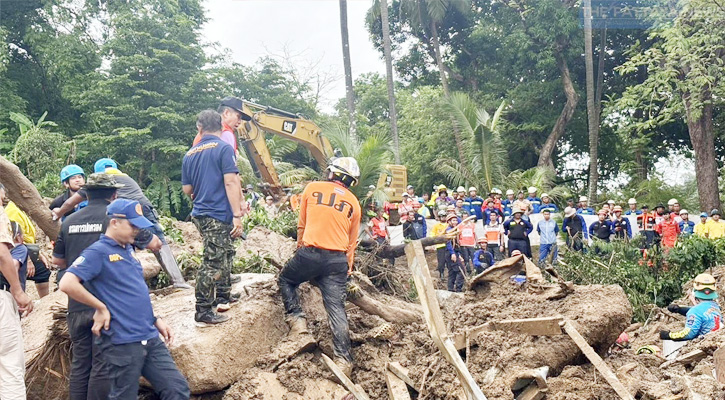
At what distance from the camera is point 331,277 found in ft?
19.2

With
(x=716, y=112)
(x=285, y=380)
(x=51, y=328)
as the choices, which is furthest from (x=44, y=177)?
(x=716, y=112)

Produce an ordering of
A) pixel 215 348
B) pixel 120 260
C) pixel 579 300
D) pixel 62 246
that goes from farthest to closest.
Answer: pixel 579 300 < pixel 215 348 < pixel 62 246 < pixel 120 260

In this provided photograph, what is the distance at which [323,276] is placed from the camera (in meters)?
5.86

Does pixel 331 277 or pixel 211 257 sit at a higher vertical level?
pixel 211 257

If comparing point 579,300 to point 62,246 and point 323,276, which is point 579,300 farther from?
point 62,246

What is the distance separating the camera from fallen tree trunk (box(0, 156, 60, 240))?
242 inches

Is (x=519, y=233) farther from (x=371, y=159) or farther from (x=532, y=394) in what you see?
(x=532, y=394)

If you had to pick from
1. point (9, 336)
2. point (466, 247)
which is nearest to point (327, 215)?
point (9, 336)

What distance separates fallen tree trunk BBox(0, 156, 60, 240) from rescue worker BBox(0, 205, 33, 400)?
1566 millimetres

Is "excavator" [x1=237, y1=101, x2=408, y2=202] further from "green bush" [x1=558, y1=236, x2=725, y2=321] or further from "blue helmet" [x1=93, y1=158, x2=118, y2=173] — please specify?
"blue helmet" [x1=93, y1=158, x2=118, y2=173]

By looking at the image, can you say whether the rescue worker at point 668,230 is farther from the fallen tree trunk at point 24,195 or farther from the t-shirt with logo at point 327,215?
the fallen tree trunk at point 24,195

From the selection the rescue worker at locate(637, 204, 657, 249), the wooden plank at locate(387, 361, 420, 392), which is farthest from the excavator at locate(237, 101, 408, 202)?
the wooden plank at locate(387, 361, 420, 392)

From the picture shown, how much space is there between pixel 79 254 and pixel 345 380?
239cm

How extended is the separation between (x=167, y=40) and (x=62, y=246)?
1924 centimetres
